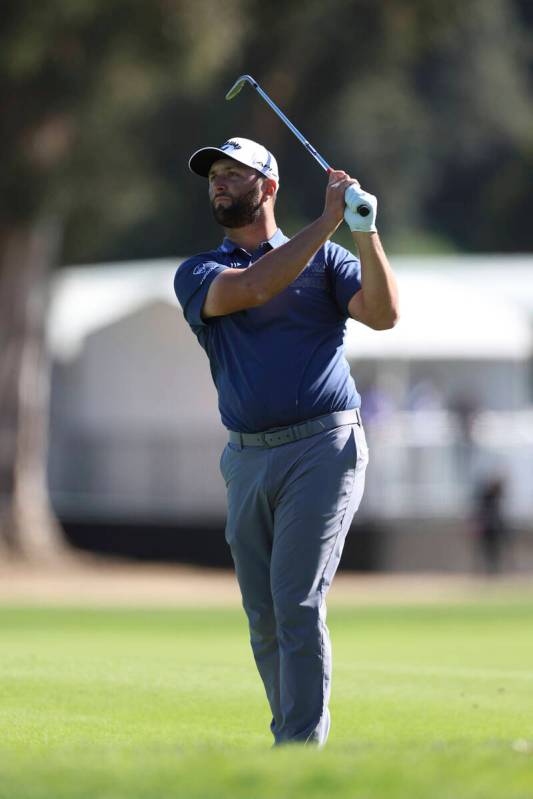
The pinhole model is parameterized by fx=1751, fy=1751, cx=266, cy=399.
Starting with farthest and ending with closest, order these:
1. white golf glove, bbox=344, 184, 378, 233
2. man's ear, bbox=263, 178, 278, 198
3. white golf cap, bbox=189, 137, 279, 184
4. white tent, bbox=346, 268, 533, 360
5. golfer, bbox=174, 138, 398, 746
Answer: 1. white tent, bbox=346, 268, 533, 360
2. man's ear, bbox=263, 178, 278, 198
3. white golf cap, bbox=189, 137, 279, 184
4. golfer, bbox=174, 138, 398, 746
5. white golf glove, bbox=344, 184, 378, 233

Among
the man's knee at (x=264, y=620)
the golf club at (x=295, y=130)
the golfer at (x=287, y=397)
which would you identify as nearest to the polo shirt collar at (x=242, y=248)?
the golfer at (x=287, y=397)

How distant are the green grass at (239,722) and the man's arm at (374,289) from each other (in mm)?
1497

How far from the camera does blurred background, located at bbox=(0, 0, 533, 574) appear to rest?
23.3m

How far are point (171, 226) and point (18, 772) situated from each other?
154ft

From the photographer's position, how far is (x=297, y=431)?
629 cm

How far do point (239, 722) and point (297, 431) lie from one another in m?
1.54

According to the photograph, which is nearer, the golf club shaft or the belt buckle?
the belt buckle

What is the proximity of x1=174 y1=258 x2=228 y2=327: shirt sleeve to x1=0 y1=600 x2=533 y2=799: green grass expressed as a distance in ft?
5.10

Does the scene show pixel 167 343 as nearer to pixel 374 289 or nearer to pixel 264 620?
pixel 264 620

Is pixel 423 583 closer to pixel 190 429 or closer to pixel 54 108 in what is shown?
pixel 190 429

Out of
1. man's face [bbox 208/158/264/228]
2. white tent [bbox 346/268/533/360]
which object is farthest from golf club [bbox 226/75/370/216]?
white tent [bbox 346/268/533/360]

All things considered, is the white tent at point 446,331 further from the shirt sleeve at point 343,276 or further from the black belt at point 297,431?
the black belt at point 297,431

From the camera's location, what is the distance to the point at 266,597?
21.1 feet

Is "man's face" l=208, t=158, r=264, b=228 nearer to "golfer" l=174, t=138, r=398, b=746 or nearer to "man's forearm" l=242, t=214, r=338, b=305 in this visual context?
"golfer" l=174, t=138, r=398, b=746
